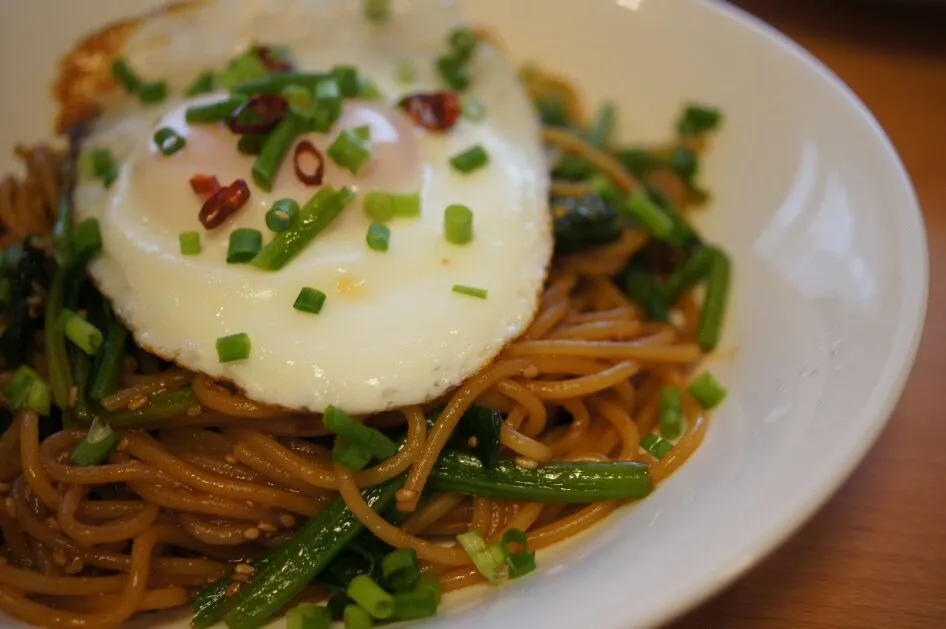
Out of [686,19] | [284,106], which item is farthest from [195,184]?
[686,19]

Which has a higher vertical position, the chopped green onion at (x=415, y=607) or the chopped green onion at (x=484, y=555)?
the chopped green onion at (x=484, y=555)

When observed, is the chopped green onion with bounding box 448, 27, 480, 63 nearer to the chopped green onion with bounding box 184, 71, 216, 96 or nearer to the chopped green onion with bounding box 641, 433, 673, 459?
the chopped green onion with bounding box 184, 71, 216, 96

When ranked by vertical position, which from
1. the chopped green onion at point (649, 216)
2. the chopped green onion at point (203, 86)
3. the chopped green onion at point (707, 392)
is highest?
the chopped green onion at point (203, 86)

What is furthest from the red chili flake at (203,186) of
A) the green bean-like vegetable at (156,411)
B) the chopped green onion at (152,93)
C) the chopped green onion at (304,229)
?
the chopped green onion at (152,93)

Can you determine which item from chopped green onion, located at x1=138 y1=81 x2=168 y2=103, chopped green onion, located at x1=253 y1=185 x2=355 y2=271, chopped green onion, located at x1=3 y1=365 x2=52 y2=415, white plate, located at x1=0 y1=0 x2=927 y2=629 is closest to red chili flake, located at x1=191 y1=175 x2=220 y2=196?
chopped green onion, located at x1=253 y1=185 x2=355 y2=271

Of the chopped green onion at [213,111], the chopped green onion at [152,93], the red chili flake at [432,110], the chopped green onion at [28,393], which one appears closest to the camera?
the chopped green onion at [28,393]

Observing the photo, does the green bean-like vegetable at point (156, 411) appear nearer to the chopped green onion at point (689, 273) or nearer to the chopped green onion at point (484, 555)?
the chopped green onion at point (484, 555)

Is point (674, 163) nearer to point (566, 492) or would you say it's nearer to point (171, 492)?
point (566, 492)

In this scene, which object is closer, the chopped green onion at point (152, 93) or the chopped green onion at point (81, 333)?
the chopped green onion at point (81, 333)
